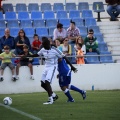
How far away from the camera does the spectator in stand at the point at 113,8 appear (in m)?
28.8

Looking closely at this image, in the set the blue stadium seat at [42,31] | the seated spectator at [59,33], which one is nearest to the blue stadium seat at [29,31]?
the blue stadium seat at [42,31]

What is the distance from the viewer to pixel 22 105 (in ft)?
56.2

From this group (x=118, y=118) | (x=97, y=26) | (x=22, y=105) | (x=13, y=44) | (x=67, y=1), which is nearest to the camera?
(x=118, y=118)

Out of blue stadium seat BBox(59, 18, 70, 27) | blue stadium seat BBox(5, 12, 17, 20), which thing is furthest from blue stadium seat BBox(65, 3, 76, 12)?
blue stadium seat BBox(5, 12, 17, 20)

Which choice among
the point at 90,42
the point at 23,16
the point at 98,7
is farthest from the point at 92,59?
the point at 98,7

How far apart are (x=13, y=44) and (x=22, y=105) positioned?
7.31m

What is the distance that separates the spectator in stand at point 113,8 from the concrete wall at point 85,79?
14.3 ft

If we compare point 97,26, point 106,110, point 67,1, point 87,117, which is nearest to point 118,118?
point 87,117

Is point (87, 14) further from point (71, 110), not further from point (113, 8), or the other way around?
point (71, 110)

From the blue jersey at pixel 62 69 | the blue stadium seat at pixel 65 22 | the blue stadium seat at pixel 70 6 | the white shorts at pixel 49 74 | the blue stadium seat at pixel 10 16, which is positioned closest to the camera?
the white shorts at pixel 49 74

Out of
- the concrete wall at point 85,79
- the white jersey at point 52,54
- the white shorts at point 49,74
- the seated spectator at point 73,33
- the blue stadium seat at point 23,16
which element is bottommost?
the concrete wall at point 85,79

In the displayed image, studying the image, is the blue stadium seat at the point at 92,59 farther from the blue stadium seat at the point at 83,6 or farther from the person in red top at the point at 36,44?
the blue stadium seat at the point at 83,6

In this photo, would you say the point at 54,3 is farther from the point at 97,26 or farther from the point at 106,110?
the point at 106,110

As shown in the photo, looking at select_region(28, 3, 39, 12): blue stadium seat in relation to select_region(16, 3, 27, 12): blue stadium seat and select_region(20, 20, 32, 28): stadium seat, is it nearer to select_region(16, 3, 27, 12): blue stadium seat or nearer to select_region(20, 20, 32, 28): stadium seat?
select_region(16, 3, 27, 12): blue stadium seat
